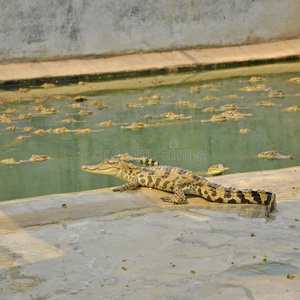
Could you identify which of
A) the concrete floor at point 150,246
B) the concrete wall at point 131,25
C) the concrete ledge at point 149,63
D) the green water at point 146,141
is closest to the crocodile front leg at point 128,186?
the concrete floor at point 150,246

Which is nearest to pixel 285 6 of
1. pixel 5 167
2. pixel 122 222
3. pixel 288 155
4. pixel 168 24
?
pixel 168 24

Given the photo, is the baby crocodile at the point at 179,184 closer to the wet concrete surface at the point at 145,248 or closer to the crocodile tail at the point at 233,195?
the crocodile tail at the point at 233,195

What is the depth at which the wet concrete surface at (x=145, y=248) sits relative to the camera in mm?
4227

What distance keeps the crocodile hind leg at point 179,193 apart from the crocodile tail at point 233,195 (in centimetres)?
20

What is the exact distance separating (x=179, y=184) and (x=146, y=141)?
380 centimetres

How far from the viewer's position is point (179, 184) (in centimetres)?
664

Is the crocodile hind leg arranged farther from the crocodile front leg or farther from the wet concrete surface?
the crocodile front leg

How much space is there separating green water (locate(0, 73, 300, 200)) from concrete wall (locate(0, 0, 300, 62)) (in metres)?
3.58

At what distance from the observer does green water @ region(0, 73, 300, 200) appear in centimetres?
864

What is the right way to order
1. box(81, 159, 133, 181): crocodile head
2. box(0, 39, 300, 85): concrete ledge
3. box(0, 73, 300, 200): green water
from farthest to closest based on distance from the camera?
box(0, 39, 300, 85): concrete ledge
box(0, 73, 300, 200): green water
box(81, 159, 133, 181): crocodile head

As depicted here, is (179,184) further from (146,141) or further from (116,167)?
(146,141)

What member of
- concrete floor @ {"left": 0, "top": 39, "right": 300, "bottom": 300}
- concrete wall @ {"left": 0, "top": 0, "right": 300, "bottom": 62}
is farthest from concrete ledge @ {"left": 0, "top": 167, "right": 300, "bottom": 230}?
concrete wall @ {"left": 0, "top": 0, "right": 300, "bottom": 62}

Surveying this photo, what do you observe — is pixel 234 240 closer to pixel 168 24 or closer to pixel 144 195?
pixel 144 195

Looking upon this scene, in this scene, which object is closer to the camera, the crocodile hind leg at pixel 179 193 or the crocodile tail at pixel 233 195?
the crocodile tail at pixel 233 195
